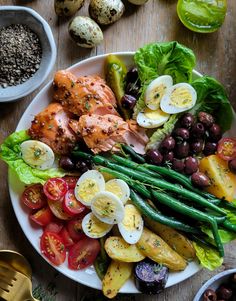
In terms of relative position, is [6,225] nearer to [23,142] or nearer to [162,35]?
[23,142]

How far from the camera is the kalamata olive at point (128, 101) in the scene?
2184 mm

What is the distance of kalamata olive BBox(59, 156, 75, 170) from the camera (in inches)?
86.0

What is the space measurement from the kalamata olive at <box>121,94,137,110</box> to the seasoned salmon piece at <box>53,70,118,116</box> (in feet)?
0.16

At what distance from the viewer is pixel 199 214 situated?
7.02 feet

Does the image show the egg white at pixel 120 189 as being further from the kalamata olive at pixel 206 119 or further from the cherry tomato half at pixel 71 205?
the kalamata olive at pixel 206 119

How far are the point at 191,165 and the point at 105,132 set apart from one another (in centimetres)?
34

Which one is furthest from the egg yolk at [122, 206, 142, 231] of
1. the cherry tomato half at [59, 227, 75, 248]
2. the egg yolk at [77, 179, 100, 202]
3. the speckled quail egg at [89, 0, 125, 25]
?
the speckled quail egg at [89, 0, 125, 25]

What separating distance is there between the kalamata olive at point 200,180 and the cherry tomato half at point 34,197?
577mm

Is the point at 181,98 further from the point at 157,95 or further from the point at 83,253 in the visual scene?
the point at 83,253

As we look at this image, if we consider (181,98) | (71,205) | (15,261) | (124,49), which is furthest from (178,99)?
(15,261)

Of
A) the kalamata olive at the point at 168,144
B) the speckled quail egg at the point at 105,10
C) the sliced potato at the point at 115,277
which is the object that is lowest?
the sliced potato at the point at 115,277

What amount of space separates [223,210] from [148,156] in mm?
347

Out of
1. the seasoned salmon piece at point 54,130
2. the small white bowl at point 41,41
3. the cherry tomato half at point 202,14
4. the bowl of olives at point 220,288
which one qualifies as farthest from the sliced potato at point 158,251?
the cherry tomato half at point 202,14

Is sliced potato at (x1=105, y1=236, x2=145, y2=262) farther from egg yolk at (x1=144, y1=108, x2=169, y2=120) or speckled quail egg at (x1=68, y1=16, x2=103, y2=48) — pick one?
speckled quail egg at (x1=68, y1=16, x2=103, y2=48)
